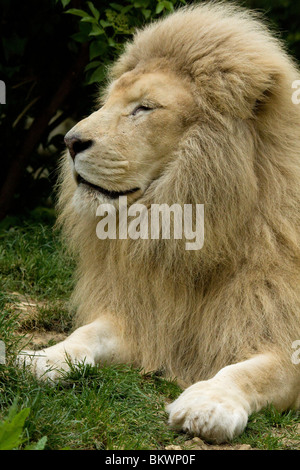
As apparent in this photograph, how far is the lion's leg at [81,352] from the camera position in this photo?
10.7 ft

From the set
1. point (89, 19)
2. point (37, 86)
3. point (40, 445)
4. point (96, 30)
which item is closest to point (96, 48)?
point (96, 30)

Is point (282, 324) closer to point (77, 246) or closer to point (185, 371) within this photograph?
point (185, 371)

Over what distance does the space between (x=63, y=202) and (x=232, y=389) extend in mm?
1381

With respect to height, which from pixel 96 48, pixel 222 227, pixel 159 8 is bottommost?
pixel 222 227

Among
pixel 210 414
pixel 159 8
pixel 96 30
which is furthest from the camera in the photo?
pixel 96 30

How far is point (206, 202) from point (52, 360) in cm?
91

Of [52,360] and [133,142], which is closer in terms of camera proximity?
[52,360]

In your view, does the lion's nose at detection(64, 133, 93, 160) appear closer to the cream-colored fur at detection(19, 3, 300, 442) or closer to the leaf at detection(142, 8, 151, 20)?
the cream-colored fur at detection(19, 3, 300, 442)

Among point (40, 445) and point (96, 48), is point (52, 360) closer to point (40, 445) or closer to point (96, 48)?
point (40, 445)

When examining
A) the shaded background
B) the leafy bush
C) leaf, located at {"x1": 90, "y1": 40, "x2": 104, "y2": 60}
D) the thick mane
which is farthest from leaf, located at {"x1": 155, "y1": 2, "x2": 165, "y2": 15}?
the leafy bush

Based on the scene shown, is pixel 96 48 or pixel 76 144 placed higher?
pixel 96 48

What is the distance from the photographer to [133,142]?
3482 millimetres

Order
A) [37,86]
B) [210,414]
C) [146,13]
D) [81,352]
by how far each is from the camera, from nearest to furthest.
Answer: [210,414] → [81,352] → [146,13] → [37,86]
